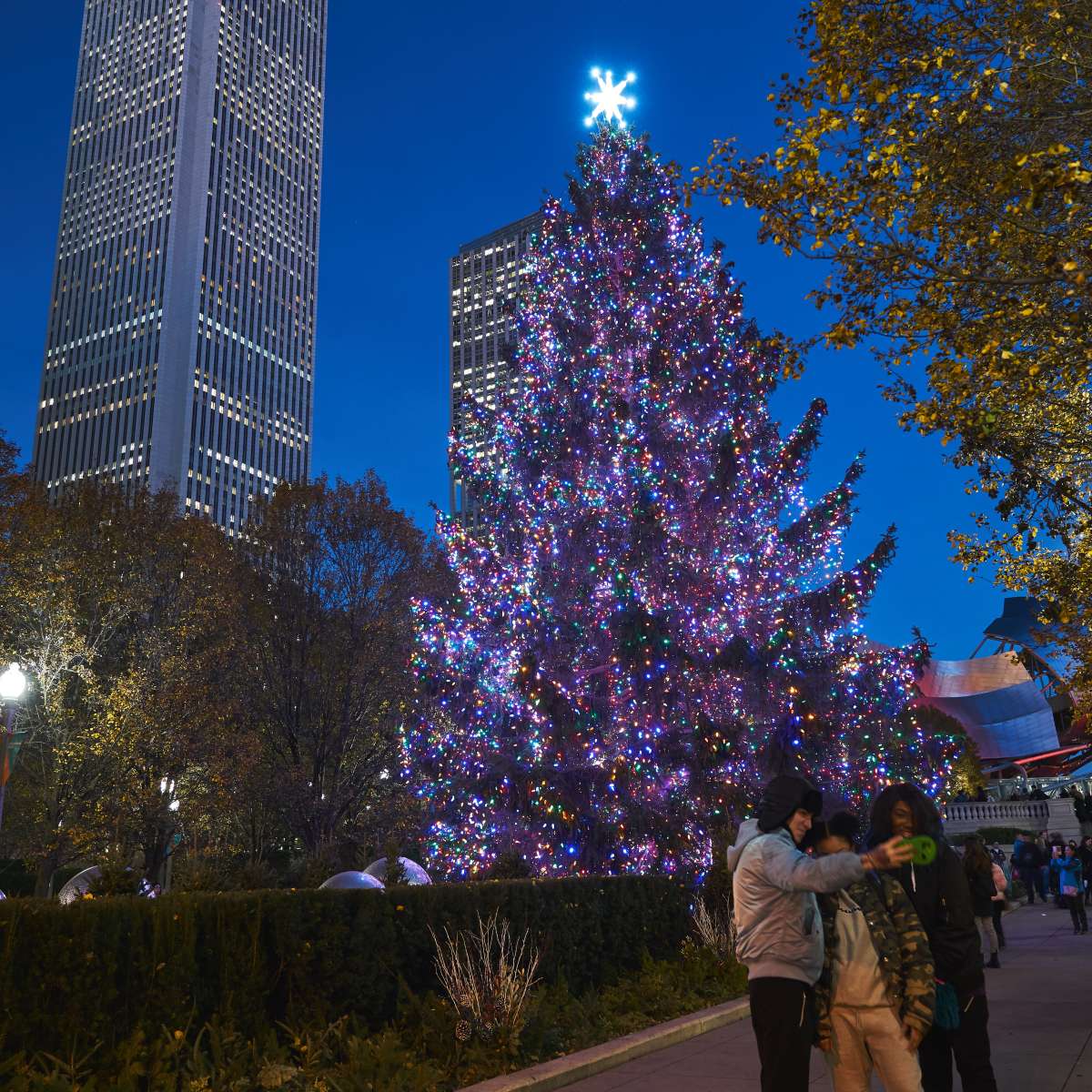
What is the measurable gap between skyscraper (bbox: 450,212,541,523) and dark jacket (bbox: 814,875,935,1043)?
16470 mm

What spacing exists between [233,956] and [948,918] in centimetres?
527

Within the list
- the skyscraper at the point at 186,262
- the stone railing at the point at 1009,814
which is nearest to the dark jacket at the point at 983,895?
the stone railing at the point at 1009,814

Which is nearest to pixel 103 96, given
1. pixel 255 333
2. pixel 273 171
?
pixel 273 171

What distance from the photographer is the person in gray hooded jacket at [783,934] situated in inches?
182

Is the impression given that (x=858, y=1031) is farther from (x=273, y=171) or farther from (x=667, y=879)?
(x=273, y=171)

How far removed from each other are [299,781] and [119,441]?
406 ft

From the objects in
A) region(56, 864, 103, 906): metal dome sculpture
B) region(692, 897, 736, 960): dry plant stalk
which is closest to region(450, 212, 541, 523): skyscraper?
region(56, 864, 103, 906): metal dome sculpture

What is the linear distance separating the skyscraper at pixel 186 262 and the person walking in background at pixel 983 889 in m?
130

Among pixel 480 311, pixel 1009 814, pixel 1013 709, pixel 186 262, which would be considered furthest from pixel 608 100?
pixel 186 262

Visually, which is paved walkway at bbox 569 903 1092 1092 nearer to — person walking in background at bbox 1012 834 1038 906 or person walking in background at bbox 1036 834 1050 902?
person walking in background at bbox 1012 834 1038 906

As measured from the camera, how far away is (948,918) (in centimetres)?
538

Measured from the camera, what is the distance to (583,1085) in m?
7.96

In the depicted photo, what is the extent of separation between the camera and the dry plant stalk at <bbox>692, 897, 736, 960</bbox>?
1323 cm

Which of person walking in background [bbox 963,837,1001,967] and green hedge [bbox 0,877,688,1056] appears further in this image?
person walking in background [bbox 963,837,1001,967]
